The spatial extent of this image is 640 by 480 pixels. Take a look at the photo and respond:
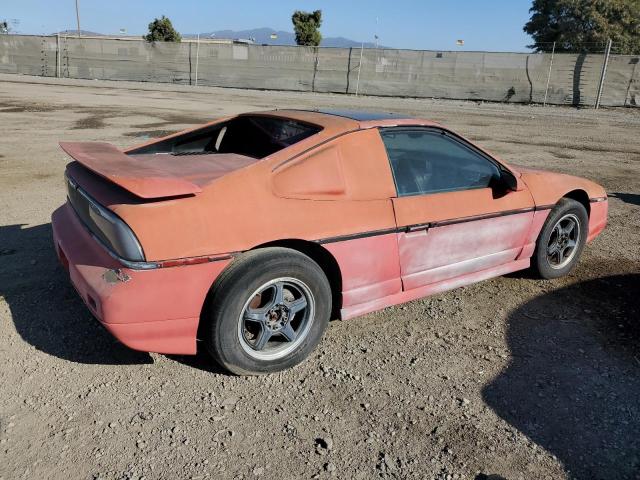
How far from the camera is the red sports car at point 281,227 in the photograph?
269 cm

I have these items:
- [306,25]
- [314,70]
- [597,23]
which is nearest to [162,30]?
[306,25]

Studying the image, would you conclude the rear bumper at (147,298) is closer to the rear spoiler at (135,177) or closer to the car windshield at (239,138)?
the rear spoiler at (135,177)

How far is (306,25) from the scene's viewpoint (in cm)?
4353

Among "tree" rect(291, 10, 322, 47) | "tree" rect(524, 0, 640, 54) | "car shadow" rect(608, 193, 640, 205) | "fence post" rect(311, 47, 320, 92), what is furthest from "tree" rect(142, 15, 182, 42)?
"car shadow" rect(608, 193, 640, 205)

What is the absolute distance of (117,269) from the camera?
268cm

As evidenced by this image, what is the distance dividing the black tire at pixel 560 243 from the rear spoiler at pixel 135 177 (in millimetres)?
2924

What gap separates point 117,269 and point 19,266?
2157mm

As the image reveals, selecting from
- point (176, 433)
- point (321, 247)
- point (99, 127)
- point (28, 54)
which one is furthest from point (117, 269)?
point (28, 54)

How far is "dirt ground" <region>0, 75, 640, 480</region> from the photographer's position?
96.1 inches

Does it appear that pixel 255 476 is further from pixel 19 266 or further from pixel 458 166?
pixel 19 266

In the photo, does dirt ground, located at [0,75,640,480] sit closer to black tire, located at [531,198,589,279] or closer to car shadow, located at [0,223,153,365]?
car shadow, located at [0,223,153,365]

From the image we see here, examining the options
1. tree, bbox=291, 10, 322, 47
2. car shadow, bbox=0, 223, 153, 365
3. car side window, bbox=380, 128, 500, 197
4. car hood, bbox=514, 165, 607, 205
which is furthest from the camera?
tree, bbox=291, 10, 322, 47

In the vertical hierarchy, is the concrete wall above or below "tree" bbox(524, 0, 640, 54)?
below

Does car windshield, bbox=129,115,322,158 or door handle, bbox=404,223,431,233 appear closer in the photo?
door handle, bbox=404,223,431,233
